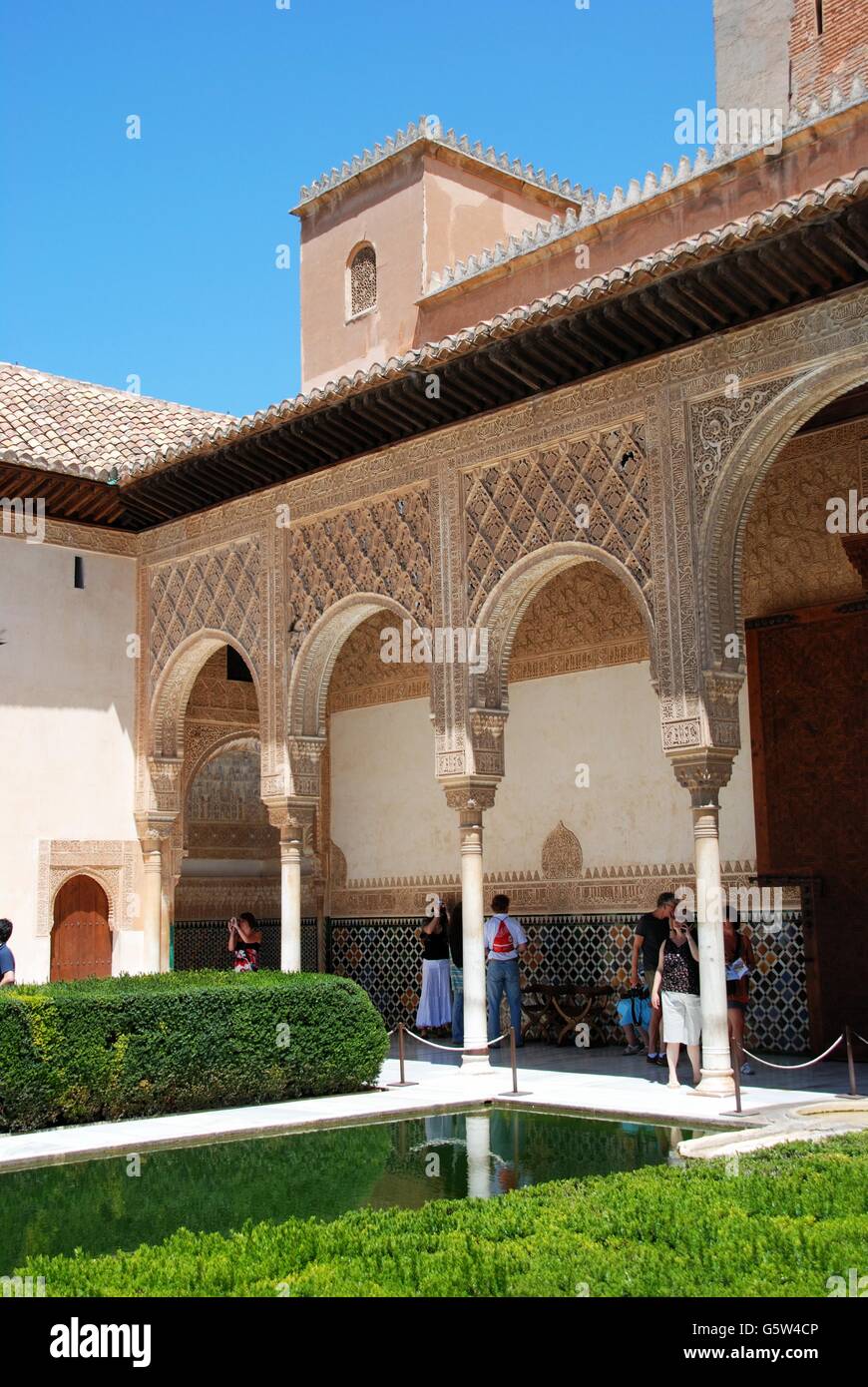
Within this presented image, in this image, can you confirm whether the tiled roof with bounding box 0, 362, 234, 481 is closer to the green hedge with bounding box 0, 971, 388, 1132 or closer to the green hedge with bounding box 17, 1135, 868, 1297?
the green hedge with bounding box 0, 971, 388, 1132

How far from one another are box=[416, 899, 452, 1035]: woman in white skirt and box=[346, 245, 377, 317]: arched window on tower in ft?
22.9

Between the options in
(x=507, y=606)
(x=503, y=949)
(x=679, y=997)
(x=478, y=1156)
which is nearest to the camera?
(x=478, y=1156)

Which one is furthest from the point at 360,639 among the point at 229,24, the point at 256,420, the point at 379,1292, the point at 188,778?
the point at 379,1292

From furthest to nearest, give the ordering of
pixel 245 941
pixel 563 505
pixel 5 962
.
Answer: pixel 245 941
pixel 563 505
pixel 5 962

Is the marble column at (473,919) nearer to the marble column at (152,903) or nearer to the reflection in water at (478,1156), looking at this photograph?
the reflection in water at (478,1156)

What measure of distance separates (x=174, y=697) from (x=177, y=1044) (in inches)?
216

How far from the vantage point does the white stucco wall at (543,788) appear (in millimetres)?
11852

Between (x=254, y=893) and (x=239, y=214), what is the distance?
821 cm

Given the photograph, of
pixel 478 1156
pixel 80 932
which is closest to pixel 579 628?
pixel 80 932

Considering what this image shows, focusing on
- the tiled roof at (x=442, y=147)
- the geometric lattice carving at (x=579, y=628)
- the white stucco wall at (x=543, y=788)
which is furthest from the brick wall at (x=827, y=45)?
the white stucco wall at (x=543, y=788)

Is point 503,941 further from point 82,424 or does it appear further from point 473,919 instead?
point 82,424

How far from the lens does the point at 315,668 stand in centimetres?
1205

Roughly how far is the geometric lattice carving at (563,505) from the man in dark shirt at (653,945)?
2.53 m
